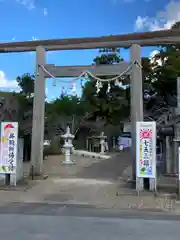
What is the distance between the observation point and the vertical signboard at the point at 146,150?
384 inches

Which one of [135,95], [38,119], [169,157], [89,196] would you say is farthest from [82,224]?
[169,157]

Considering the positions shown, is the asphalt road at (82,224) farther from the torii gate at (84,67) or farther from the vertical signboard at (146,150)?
the torii gate at (84,67)

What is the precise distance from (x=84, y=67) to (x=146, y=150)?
14.2 ft

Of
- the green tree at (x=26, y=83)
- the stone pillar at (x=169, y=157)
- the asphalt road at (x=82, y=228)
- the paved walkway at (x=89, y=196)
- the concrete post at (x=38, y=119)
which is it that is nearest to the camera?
the asphalt road at (x=82, y=228)

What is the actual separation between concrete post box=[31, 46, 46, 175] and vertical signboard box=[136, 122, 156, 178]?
13.5ft

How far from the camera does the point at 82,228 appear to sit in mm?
5312

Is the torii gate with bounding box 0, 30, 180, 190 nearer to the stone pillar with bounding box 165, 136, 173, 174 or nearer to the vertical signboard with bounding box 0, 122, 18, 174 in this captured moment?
the vertical signboard with bounding box 0, 122, 18, 174

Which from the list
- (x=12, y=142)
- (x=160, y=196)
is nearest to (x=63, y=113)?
(x=12, y=142)

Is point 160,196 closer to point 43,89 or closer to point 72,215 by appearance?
point 72,215

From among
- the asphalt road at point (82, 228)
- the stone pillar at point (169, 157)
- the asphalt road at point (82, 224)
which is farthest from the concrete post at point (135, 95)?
the asphalt road at point (82, 228)

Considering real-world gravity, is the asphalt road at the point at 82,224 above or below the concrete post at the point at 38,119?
below

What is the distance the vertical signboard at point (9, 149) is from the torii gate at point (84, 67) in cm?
170

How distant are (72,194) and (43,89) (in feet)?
15.9

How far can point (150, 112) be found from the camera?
86.3 ft
